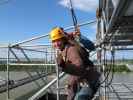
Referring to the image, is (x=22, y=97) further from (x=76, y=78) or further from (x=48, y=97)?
(x=76, y=78)

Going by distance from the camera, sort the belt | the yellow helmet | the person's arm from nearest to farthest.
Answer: the person's arm
the yellow helmet
the belt

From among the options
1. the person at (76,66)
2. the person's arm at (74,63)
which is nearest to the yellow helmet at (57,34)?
the person at (76,66)

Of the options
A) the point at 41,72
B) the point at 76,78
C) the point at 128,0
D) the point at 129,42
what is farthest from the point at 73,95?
the point at 41,72

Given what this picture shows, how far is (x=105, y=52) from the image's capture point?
7.29 m

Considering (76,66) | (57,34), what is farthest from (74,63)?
(57,34)

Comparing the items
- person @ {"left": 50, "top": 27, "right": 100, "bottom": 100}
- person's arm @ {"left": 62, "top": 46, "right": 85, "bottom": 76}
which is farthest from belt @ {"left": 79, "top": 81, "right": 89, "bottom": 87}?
person's arm @ {"left": 62, "top": 46, "right": 85, "bottom": 76}

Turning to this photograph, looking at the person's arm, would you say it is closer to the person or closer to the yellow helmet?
the person

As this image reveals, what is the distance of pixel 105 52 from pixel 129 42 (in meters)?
1.34

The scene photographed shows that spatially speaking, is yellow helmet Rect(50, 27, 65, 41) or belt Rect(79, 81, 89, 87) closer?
yellow helmet Rect(50, 27, 65, 41)

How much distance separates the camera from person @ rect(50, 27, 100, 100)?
4777 mm

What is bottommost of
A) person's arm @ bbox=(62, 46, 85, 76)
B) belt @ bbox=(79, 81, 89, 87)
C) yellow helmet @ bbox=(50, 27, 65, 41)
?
belt @ bbox=(79, 81, 89, 87)

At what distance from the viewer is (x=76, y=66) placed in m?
4.76

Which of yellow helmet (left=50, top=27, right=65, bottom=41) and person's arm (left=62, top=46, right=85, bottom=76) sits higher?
yellow helmet (left=50, top=27, right=65, bottom=41)

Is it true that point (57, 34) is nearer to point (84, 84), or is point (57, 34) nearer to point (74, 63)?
point (74, 63)
